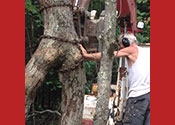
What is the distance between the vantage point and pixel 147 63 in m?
3.19

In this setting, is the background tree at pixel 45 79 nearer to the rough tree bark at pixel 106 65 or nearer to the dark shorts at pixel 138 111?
the dark shorts at pixel 138 111

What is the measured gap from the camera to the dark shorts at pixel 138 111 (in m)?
3.11

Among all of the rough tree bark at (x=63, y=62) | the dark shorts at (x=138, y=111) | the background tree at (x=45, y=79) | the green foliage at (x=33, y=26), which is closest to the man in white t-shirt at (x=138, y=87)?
the dark shorts at (x=138, y=111)

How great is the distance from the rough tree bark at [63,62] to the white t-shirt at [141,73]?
3.02ft

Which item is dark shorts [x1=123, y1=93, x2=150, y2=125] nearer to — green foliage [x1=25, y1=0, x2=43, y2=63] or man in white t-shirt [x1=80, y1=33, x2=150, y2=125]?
man in white t-shirt [x1=80, y1=33, x2=150, y2=125]

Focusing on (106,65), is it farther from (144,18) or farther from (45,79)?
(144,18)

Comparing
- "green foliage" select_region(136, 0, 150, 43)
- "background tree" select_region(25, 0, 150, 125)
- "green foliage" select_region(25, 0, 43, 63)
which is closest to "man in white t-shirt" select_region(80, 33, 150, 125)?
"background tree" select_region(25, 0, 150, 125)

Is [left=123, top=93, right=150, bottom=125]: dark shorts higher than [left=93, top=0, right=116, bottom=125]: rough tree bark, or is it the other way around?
[left=93, top=0, right=116, bottom=125]: rough tree bark

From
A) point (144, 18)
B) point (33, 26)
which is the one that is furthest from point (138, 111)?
point (144, 18)

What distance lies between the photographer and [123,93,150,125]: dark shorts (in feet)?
10.2

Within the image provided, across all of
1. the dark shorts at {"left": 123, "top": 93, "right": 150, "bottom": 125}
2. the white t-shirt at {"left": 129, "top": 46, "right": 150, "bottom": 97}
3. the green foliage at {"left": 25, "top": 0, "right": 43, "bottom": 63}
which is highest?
the green foliage at {"left": 25, "top": 0, "right": 43, "bottom": 63}

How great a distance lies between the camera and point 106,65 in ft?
7.89

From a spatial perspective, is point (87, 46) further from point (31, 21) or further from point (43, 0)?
point (31, 21)

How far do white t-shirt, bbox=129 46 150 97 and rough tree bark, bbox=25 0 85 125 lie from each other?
92 centimetres
